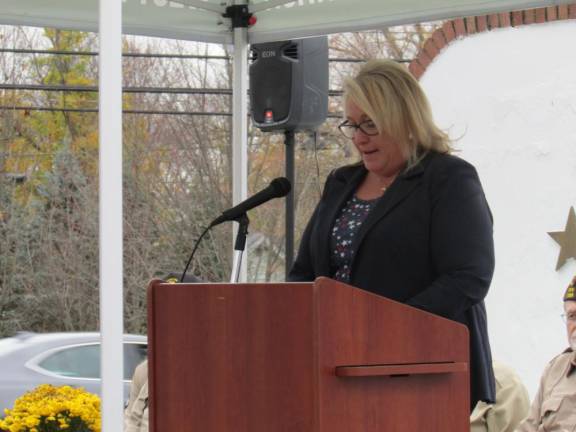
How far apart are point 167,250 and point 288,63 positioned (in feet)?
34.7

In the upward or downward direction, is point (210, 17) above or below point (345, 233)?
above

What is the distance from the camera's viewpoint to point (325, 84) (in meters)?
6.10

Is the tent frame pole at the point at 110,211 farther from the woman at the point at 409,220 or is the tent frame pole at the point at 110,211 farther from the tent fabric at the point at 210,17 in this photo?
the tent fabric at the point at 210,17

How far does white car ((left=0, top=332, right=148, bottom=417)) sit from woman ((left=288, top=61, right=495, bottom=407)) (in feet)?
23.4

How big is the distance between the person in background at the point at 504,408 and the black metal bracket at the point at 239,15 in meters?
1.51

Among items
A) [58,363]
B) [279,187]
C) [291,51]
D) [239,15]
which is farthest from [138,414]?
[58,363]

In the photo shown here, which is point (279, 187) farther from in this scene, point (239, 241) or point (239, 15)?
point (239, 15)

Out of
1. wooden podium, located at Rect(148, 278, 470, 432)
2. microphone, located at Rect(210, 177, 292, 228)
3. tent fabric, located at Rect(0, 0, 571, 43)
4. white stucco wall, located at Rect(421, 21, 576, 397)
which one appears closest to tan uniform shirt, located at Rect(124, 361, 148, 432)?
tent fabric, located at Rect(0, 0, 571, 43)

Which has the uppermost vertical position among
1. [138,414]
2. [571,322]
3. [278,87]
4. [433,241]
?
[278,87]

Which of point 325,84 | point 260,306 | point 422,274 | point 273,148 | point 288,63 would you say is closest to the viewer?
point 260,306

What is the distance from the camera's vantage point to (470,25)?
912 cm

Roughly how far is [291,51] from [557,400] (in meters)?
2.39

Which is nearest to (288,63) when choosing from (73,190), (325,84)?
(325,84)

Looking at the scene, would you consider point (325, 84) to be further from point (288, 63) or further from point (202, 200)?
point (202, 200)
